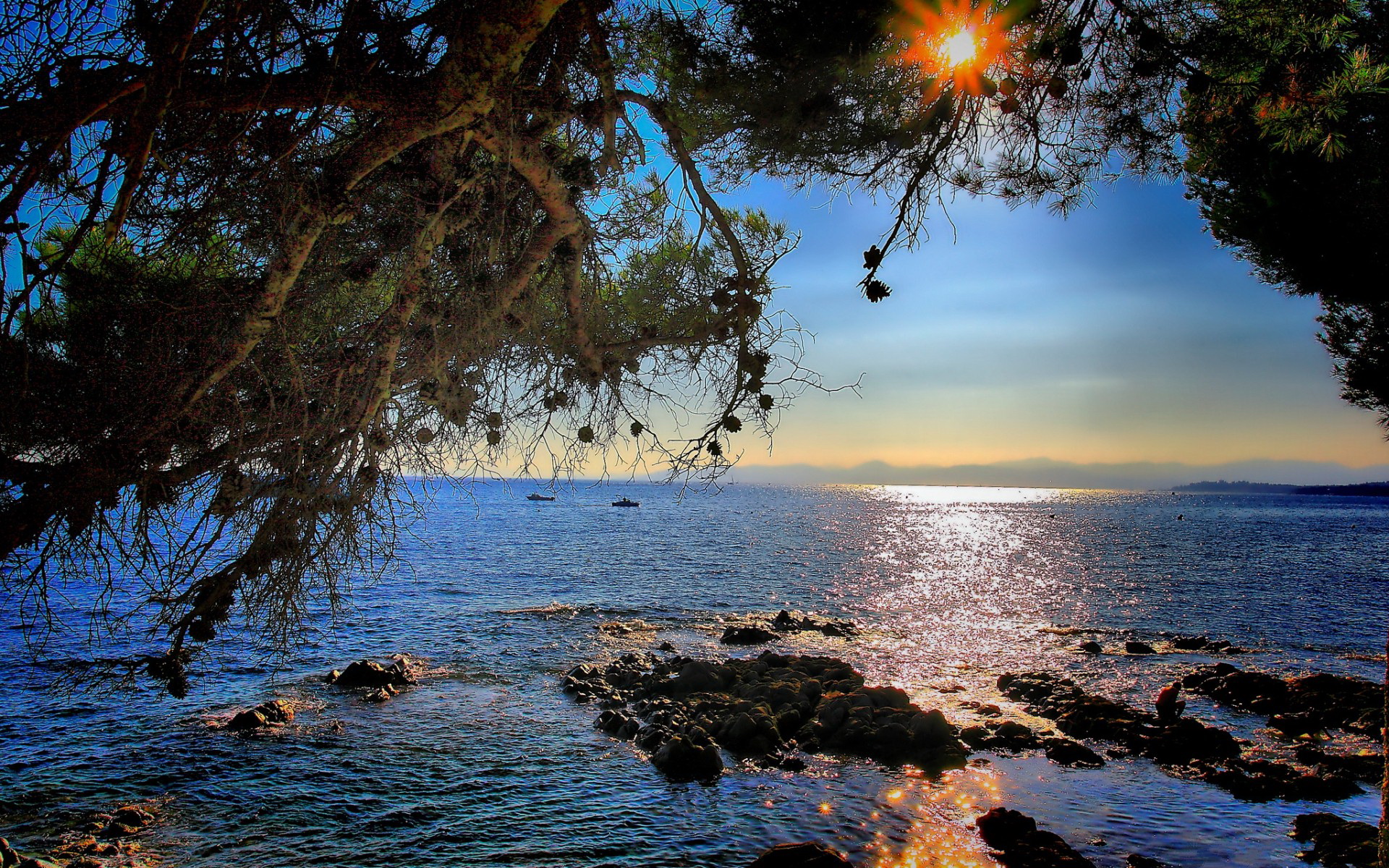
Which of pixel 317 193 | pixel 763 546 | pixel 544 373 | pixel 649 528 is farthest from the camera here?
pixel 649 528

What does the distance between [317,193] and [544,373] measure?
3.28m

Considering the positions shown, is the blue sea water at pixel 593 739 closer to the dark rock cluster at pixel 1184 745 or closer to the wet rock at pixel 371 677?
the dark rock cluster at pixel 1184 745

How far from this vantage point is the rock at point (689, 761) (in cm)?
908

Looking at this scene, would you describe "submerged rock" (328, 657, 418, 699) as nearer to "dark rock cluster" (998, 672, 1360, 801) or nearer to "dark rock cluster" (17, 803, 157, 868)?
"dark rock cluster" (17, 803, 157, 868)

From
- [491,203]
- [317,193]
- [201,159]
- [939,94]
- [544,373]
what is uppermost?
[939,94]

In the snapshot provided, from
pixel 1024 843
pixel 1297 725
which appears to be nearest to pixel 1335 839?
pixel 1024 843

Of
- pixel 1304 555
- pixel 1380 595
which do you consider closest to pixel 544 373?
pixel 1380 595

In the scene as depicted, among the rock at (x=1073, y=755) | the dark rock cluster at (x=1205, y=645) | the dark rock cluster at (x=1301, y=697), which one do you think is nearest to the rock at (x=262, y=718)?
the rock at (x=1073, y=755)

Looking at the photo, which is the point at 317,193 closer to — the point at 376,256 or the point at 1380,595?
the point at 376,256

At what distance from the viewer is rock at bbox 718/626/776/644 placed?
17938mm

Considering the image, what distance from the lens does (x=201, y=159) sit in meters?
4.07

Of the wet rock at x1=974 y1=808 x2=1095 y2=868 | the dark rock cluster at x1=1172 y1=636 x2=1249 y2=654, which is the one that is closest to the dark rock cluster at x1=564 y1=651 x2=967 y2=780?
the wet rock at x1=974 y1=808 x2=1095 y2=868

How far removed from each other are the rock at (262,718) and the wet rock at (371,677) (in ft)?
5.30

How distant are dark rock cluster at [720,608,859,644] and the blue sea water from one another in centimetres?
61
